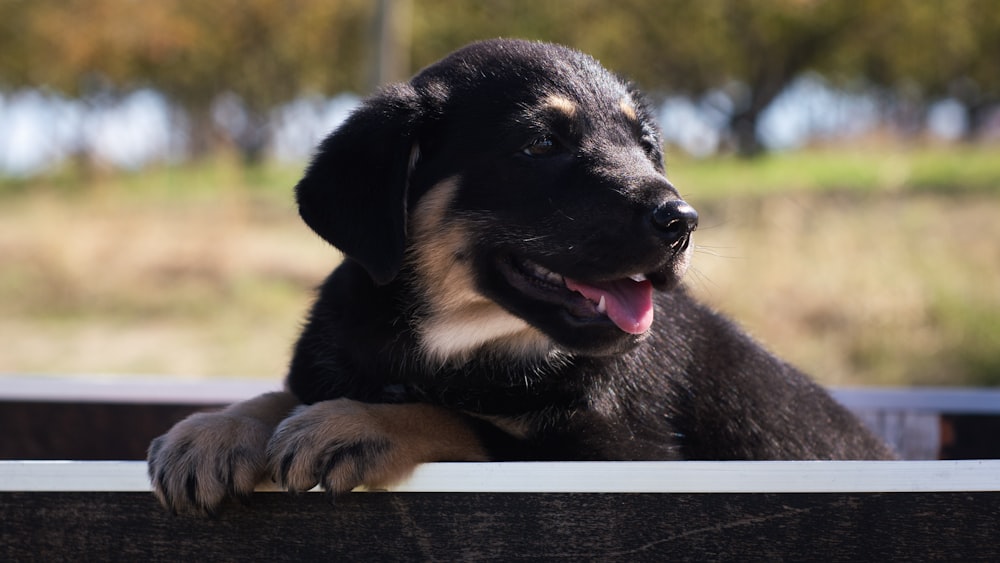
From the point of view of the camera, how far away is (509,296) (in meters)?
2.73

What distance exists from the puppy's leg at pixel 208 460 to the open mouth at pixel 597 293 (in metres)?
0.77

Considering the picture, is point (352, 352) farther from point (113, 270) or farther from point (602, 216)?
point (113, 270)

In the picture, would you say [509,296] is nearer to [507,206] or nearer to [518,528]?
[507,206]

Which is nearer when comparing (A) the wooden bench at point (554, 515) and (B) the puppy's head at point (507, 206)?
(A) the wooden bench at point (554, 515)

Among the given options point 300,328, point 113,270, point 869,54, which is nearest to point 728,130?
point 869,54

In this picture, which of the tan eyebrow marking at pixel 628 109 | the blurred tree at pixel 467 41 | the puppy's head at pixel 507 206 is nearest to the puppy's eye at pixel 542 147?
the puppy's head at pixel 507 206

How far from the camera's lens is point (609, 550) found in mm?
2049

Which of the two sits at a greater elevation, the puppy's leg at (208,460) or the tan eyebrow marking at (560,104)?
the tan eyebrow marking at (560,104)

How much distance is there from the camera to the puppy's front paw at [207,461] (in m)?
2.14

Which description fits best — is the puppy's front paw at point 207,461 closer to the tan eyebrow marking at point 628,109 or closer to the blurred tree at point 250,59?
the tan eyebrow marking at point 628,109

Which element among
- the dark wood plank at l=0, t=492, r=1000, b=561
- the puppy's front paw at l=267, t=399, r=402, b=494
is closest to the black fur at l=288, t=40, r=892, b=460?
the puppy's front paw at l=267, t=399, r=402, b=494

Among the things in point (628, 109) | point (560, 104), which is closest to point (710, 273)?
point (628, 109)

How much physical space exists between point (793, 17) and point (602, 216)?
2560 cm

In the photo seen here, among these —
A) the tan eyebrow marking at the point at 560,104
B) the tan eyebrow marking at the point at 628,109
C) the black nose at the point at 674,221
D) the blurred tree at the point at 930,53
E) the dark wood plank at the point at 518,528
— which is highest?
the blurred tree at the point at 930,53
